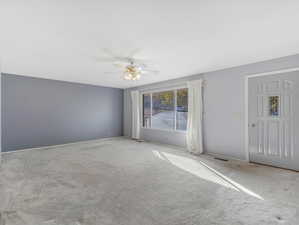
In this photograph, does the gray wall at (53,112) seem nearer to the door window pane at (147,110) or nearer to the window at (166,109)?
the door window pane at (147,110)

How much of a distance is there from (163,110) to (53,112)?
3.80m

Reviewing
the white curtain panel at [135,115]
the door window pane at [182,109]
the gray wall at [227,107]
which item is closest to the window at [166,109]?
the door window pane at [182,109]

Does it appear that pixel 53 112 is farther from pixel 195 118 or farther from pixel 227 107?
pixel 227 107

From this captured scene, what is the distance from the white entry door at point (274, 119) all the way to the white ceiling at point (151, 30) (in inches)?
22.6

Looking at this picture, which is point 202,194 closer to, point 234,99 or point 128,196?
point 128,196

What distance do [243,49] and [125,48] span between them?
2.10m

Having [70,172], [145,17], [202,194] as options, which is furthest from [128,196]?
[145,17]

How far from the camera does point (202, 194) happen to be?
2217 millimetres

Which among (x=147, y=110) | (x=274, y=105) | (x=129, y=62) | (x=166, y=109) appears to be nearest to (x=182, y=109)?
(x=166, y=109)

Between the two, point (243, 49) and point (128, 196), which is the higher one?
point (243, 49)

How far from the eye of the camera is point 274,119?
10.9ft

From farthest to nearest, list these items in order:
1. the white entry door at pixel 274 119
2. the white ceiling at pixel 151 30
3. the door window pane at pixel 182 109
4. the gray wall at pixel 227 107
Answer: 1. the door window pane at pixel 182 109
2. the gray wall at pixel 227 107
3. the white entry door at pixel 274 119
4. the white ceiling at pixel 151 30

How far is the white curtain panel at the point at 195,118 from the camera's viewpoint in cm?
443

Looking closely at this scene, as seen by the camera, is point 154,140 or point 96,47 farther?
point 154,140
